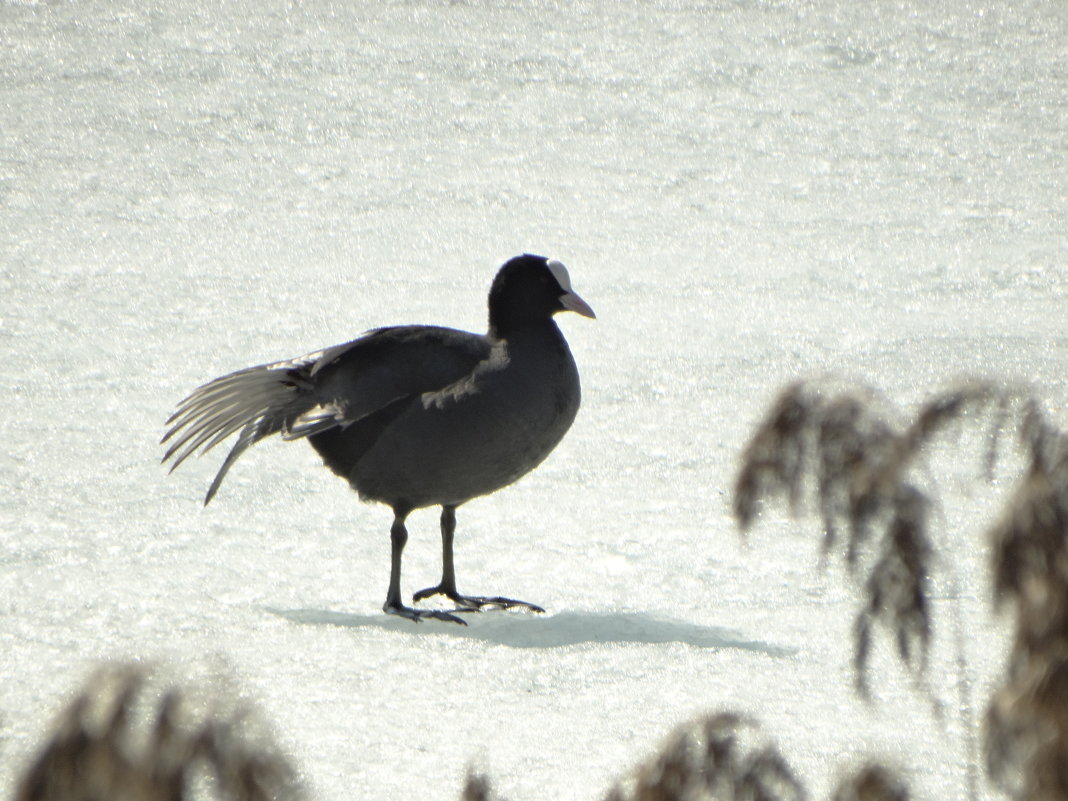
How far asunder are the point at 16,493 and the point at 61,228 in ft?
12.8

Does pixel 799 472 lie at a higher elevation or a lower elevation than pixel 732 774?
higher

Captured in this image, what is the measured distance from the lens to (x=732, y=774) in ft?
5.29

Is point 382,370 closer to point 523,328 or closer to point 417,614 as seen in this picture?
point 523,328

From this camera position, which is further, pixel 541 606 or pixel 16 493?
pixel 16 493

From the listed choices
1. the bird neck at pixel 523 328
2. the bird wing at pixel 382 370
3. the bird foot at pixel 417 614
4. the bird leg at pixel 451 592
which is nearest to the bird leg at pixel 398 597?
the bird foot at pixel 417 614

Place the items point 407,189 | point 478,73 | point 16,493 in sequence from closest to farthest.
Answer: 1. point 16,493
2. point 407,189
3. point 478,73

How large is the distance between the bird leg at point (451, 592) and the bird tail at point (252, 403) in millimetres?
642

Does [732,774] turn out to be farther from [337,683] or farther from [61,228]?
[61,228]

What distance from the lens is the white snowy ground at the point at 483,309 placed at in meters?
3.77

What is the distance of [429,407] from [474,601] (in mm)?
680

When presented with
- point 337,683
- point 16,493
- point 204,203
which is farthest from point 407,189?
point 337,683

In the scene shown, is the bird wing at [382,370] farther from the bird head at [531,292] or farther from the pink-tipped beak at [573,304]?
the pink-tipped beak at [573,304]

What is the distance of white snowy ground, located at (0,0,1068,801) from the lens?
3771mm

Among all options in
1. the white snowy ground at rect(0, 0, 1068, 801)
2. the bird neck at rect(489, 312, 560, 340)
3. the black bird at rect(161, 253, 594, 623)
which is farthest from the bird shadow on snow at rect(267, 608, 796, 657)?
the bird neck at rect(489, 312, 560, 340)
